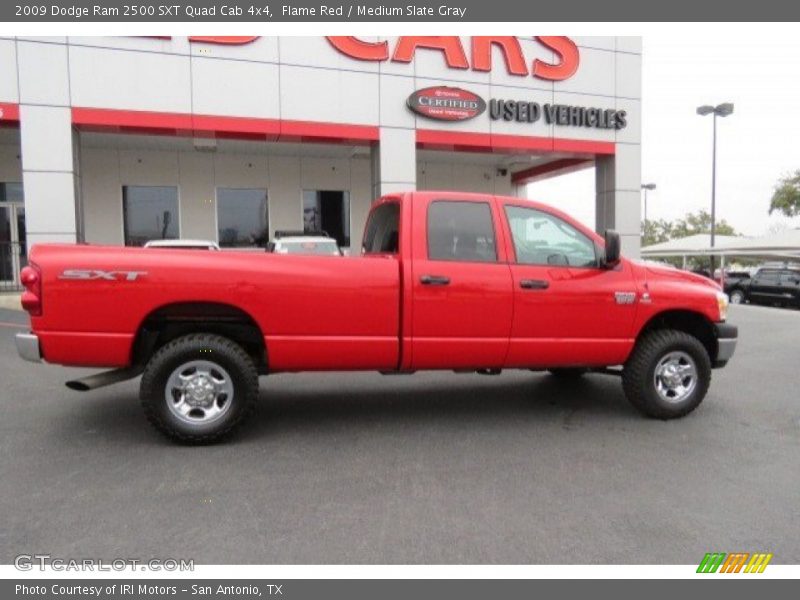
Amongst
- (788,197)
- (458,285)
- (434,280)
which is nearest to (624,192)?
(458,285)

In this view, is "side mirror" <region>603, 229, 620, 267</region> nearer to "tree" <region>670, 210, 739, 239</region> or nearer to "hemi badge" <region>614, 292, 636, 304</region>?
"hemi badge" <region>614, 292, 636, 304</region>

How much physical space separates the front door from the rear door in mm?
151

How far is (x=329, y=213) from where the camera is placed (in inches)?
744

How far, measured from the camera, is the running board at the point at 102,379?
4543 millimetres

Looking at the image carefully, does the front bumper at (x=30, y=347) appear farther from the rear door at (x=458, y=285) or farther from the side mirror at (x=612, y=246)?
the side mirror at (x=612, y=246)

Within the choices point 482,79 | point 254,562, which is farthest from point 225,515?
point 482,79

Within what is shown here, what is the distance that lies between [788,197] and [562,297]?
49016 mm

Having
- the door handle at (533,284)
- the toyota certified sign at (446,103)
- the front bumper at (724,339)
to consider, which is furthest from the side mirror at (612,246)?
the toyota certified sign at (446,103)

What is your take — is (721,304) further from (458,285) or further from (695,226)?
(695,226)

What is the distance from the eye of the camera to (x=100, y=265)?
4.32 metres

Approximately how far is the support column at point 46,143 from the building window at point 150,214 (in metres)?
4.98

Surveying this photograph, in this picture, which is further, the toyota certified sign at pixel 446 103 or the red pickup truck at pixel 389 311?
the toyota certified sign at pixel 446 103

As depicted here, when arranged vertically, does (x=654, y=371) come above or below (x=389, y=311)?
below

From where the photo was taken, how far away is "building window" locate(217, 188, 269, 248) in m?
17.8
